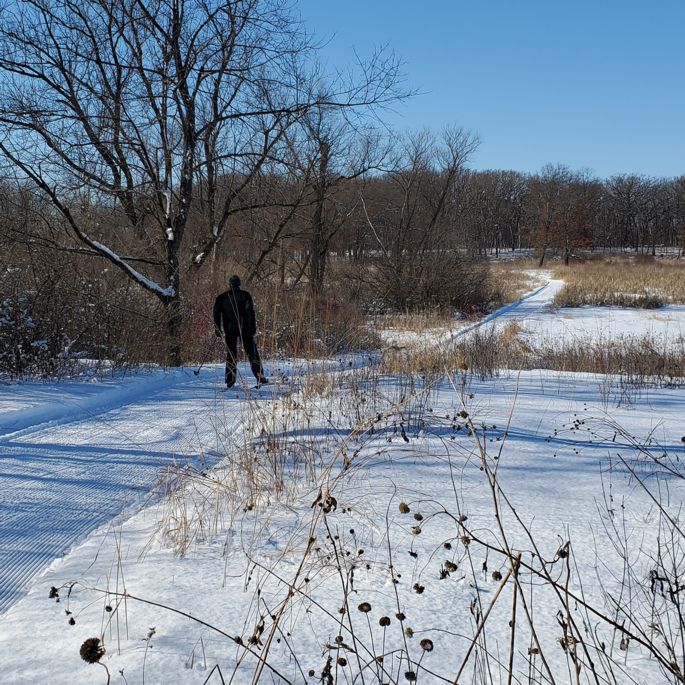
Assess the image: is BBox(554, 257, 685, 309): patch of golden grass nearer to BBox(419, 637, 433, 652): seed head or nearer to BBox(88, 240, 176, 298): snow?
BBox(88, 240, 176, 298): snow

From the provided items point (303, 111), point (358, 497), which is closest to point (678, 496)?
point (358, 497)

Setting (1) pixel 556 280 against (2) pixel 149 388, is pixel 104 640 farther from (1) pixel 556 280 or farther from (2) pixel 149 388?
(1) pixel 556 280

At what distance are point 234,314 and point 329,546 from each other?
683cm

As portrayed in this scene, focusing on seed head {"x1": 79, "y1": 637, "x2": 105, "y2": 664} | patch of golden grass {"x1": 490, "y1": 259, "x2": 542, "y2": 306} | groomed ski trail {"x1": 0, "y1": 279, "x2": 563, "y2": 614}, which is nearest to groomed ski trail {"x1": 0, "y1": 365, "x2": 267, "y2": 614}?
groomed ski trail {"x1": 0, "y1": 279, "x2": 563, "y2": 614}

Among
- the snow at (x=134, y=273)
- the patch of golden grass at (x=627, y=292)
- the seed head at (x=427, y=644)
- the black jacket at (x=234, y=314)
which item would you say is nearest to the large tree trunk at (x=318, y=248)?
the snow at (x=134, y=273)

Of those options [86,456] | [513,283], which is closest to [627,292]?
[513,283]

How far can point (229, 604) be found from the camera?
9.21ft

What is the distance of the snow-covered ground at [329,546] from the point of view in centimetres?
231

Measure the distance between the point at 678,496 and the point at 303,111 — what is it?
10296 millimetres

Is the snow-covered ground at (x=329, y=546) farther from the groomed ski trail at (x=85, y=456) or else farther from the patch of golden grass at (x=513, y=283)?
the patch of golden grass at (x=513, y=283)

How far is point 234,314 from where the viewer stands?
9852 millimetres

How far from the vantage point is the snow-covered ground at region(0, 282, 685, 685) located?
2309mm

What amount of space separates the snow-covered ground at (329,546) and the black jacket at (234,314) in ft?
9.76

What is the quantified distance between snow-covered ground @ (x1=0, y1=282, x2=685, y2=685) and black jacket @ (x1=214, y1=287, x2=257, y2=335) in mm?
2976
